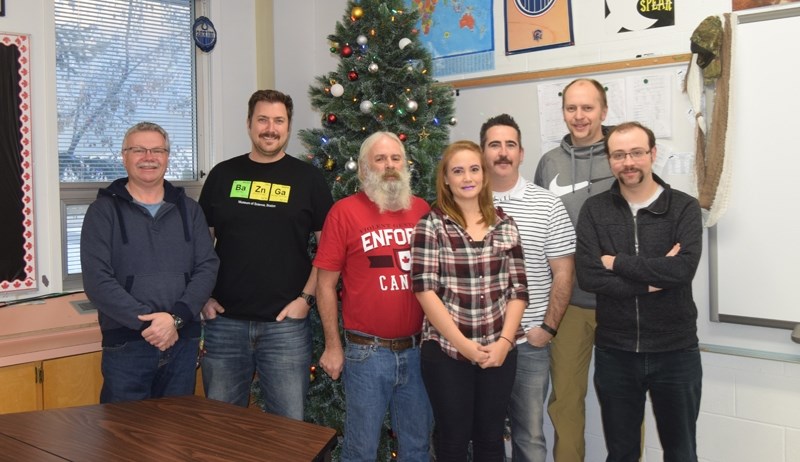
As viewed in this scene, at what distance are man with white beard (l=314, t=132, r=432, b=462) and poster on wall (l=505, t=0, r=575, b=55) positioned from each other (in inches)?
48.0

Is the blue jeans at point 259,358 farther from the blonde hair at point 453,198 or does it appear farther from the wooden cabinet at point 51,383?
the blonde hair at point 453,198

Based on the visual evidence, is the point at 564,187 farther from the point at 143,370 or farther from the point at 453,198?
the point at 143,370

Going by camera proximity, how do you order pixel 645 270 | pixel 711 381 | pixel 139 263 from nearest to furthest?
Answer: pixel 645 270
pixel 139 263
pixel 711 381

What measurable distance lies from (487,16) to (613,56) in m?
0.78

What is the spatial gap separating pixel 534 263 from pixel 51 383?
213 cm

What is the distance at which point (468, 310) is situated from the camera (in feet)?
7.17

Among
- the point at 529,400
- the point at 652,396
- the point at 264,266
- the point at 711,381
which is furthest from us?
the point at 711,381

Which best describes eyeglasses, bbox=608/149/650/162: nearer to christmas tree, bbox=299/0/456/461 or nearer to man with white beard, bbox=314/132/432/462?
man with white beard, bbox=314/132/432/462

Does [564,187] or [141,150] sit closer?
[141,150]

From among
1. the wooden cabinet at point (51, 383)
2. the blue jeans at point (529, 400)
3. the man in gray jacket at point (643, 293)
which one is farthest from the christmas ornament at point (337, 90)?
the wooden cabinet at point (51, 383)

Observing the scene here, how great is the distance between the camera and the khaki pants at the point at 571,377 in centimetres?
265

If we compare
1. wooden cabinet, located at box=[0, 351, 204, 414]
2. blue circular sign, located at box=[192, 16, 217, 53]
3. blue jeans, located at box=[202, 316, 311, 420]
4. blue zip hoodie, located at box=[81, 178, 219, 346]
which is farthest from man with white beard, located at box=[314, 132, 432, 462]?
blue circular sign, located at box=[192, 16, 217, 53]

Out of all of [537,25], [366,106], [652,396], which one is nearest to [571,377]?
[652,396]

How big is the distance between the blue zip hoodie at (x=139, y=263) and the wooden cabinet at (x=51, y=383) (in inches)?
24.8
